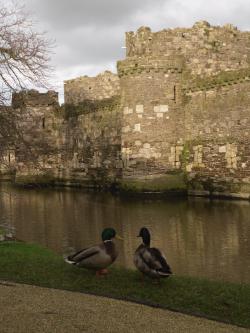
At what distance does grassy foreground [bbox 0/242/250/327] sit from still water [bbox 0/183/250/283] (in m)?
2.04

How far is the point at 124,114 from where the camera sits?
25.2 metres

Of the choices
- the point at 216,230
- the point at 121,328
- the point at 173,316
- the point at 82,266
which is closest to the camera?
the point at 121,328

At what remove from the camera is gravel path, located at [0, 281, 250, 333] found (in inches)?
203

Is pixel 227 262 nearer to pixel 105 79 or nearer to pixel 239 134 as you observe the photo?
pixel 239 134

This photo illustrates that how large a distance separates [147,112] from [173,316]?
19.3 meters

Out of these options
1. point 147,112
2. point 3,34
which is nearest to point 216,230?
point 3,34

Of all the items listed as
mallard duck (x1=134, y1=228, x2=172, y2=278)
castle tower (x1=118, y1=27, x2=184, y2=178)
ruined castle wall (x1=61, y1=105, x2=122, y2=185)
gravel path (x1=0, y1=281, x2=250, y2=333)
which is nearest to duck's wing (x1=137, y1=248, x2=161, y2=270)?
mallard duck (x1=134, y1=228, x2=172, y2=278)

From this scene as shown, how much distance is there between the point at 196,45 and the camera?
2681 centimetres

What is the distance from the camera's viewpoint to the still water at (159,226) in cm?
1057

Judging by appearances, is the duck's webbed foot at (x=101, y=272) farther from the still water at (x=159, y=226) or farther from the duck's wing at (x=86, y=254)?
the still water at (x=159, y=226)

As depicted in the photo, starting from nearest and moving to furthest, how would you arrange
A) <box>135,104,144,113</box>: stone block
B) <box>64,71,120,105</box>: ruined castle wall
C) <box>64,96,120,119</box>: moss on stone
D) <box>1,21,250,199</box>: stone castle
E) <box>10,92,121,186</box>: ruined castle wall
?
1. <box>1,21,250,199</box>: stone castle
2. <box>135,104,144,113</box>: stone block
3. <box>10,92,121,186</box>: ruined castle wall
4. <box>64,96,120,119</box>: moss on stone
5. <box>64,71,120,105</box>: ruined castle wall

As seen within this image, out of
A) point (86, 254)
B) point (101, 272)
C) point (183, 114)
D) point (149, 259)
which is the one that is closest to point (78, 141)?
point (183, 114)

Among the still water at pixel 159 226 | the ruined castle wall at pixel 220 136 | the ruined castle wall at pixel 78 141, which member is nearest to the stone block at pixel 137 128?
the ruined castle wall at pixel 220 136

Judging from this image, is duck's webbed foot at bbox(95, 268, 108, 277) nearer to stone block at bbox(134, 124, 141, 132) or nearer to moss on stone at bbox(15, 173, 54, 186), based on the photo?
stone block at bbox(134, 124, 141, 132)
